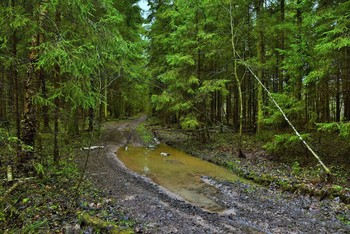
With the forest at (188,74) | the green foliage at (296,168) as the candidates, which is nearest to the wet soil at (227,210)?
the forest at (188,74)

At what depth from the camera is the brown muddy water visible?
9.09 meters

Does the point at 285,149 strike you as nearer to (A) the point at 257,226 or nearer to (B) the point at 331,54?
(B) the point at 331,54

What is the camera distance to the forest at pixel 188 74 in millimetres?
7910

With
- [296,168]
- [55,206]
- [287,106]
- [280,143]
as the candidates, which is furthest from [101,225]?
[287,106]

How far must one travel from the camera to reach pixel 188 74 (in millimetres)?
17703

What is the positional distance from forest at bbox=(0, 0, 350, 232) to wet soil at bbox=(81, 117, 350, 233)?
72cm

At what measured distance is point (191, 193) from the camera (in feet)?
30.4

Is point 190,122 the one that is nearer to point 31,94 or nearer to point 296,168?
point 296,168

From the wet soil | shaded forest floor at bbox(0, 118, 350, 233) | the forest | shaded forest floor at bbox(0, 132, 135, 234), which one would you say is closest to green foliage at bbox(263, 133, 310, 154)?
the forest

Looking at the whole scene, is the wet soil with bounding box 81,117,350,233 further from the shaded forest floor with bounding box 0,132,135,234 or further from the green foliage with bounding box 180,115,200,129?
the green foliage with bounding box 180,115,200,129

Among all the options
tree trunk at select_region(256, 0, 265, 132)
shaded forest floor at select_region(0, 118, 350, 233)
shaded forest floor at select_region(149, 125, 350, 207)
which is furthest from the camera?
tree trunk at select_region(256, 0, 265, 132)

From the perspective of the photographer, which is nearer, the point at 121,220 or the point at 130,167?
the point at 121,220

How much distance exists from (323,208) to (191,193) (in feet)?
14.2

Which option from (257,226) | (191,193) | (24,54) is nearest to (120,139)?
(24,54)
